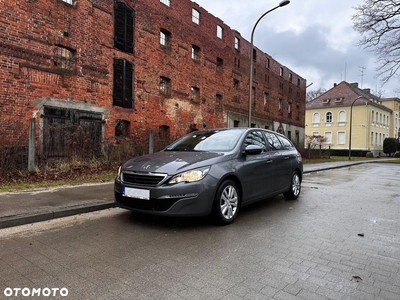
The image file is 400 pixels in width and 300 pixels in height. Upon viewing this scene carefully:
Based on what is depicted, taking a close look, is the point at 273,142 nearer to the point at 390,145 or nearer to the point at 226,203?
the point at 226,203

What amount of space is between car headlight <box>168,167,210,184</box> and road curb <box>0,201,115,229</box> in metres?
2.17

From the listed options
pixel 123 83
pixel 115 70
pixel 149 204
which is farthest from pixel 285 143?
pixel 115 70

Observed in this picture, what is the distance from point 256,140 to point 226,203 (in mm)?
1816

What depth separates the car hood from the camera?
459cm

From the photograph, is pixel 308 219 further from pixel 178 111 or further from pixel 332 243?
pixel 178 111

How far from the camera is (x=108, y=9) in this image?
13.7 meters

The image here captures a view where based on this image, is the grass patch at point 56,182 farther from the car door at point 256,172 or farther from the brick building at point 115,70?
the car door at point 256,172

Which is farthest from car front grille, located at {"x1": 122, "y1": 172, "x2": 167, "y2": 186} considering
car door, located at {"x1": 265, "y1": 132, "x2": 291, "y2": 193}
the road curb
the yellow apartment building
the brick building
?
the yellow apartment building

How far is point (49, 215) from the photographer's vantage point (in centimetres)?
505

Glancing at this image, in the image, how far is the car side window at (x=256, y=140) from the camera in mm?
5869

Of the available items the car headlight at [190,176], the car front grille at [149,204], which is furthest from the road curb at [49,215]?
the car headlight at [190,176]

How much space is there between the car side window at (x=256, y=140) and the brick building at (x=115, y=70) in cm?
727

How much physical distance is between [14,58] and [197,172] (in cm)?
937

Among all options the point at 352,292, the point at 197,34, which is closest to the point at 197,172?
the point at 352,292
